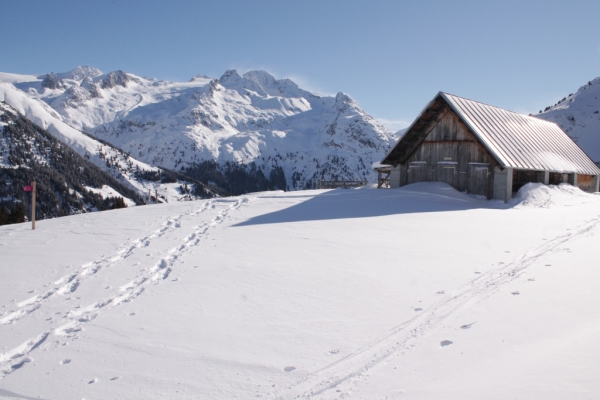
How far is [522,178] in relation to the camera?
73.8 feet

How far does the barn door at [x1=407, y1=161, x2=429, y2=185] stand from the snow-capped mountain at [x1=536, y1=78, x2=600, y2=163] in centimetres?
4025

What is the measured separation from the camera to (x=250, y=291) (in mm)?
6938

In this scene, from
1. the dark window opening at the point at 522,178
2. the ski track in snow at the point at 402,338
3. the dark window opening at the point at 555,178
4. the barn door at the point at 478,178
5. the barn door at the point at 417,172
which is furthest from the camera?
the dark window opening at the point at 555,178

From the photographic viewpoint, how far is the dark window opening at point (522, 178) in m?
22.0

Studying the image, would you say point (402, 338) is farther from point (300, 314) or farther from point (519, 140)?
point (519, 140)

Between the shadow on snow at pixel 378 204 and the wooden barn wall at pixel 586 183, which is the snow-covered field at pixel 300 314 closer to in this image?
the shadow on snow at pixel 378 204

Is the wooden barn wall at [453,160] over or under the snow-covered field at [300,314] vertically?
over

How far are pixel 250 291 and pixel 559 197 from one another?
63.9ft

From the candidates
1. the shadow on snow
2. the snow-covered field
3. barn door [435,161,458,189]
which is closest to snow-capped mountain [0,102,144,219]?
barn door [435,161,458,189]

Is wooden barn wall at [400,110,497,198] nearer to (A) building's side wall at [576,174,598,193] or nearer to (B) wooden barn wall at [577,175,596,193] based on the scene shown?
(A) building's side wall at [576,174,598,193]

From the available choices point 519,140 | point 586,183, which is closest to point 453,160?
point 519,140

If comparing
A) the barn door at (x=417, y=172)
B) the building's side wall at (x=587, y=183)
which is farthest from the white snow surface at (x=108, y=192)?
the building's side wall at (x=587, y=183)

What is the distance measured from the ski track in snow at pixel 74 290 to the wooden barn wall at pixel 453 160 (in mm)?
15370

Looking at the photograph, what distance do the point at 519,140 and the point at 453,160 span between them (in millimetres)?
4283
